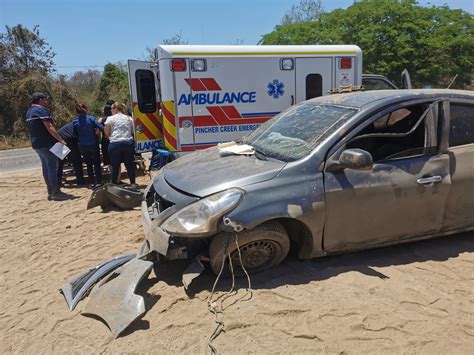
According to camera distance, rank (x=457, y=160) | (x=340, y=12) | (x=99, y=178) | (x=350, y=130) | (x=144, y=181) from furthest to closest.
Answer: (x=340, y=12)
(x=144, y=181)
(x=99, y=178)
(x=457, y=160)
(x=350, y=130)

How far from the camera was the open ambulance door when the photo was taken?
8055 millimetres

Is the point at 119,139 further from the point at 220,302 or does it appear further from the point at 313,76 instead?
the point at 220,302

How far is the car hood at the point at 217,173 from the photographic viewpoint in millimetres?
3449

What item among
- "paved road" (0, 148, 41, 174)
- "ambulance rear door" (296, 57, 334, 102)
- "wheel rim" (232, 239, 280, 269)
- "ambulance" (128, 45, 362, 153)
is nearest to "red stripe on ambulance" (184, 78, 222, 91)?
"ambulance" (128, 45, 362, 153)

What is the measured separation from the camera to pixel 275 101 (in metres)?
8.22

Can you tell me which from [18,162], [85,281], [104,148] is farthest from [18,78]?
[85,281]

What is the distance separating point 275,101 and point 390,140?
4408mm

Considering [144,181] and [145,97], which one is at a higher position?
[145,97]

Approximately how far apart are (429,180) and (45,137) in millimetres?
6155

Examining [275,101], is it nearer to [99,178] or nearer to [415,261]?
[99,178]

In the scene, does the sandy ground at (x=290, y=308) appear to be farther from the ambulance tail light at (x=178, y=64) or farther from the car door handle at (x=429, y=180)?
the ambulance tail light at (x=178, y=64)

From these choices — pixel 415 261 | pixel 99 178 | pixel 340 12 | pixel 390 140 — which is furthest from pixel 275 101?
pixel 340 12

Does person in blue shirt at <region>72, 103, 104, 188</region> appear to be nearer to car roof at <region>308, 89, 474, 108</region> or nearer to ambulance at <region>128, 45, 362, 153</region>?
ambulance at <region>128, 45, 362, 153</region>

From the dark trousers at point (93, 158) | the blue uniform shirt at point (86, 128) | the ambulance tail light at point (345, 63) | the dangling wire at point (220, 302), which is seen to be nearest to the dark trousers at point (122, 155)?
the dark trousers at point (93, 158)
